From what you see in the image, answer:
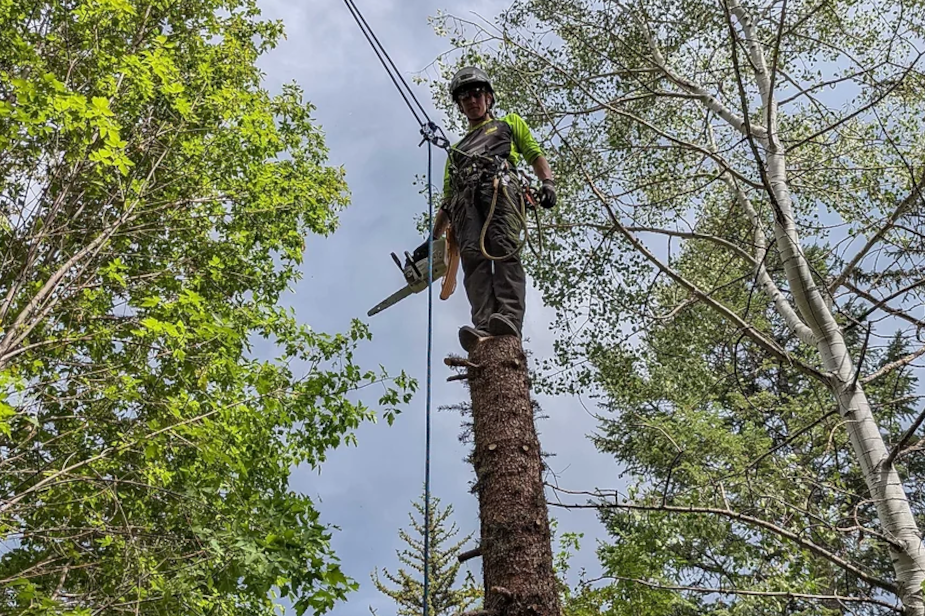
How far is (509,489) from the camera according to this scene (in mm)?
3207

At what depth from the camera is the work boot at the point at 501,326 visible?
3928 millimetres

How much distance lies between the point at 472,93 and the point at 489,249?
125 centimetres

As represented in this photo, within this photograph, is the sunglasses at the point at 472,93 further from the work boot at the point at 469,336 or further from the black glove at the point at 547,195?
the work boot at the point at 469,336

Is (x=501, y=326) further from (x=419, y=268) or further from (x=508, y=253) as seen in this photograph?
(x=419, y=268)

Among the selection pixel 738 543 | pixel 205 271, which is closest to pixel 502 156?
pixel 205 271

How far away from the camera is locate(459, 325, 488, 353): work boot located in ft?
12.9

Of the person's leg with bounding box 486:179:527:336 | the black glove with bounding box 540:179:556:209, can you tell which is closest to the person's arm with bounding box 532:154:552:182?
the black glove with bounding box 540:179:556:209

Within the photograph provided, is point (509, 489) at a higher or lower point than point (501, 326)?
lower

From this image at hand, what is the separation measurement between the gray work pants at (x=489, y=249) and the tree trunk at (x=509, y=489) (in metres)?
0.50

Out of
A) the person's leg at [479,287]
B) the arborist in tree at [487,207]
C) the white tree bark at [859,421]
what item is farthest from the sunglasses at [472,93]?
the white tree bark at [859,421]

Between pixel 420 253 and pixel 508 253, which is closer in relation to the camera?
pixel 508 253

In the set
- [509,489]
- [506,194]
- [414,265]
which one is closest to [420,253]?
[414,265]

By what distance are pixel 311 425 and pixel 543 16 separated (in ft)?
19.0

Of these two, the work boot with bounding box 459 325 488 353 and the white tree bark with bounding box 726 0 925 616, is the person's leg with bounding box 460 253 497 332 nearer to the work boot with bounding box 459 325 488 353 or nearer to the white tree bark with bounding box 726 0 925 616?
the work boot with bounding box 459 325 488 353
